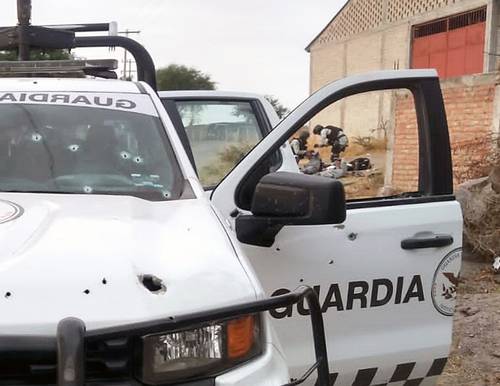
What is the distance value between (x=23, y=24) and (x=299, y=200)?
108 inches

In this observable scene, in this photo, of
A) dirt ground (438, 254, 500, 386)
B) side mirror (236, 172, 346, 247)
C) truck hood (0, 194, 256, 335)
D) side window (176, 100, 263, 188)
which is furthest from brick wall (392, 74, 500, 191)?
truck hood (0, 194, 256, 335)

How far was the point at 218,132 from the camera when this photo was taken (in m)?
4.66

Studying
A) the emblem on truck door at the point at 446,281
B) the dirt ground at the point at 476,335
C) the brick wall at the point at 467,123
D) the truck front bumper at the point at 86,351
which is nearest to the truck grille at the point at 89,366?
the truck front bumper at the point at 86,351

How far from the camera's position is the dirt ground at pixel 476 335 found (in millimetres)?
4699

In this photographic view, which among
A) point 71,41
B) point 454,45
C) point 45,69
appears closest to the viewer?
point 45,69

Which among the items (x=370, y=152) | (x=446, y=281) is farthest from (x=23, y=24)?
(x=370, y=152)

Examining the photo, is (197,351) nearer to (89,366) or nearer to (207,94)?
(89,366)

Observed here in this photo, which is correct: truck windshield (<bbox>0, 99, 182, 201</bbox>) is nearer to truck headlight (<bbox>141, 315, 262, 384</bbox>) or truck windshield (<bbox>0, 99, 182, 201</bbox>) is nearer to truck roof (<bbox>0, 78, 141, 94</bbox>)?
truck roof (<bbox>0, 78, 141, 94</bbox>)

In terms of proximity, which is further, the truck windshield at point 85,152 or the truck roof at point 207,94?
the truck roof at point 207,94

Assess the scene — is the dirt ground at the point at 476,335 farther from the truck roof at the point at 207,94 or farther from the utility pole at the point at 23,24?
the utility pole at the point at 23,24

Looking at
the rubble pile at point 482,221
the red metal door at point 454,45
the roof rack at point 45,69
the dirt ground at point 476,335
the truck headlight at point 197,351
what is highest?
the red metal door at point 454,45

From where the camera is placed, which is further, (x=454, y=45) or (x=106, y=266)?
(x=454, y=45)

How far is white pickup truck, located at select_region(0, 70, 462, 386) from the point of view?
5.31 feet

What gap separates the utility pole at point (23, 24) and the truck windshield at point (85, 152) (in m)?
1.57
